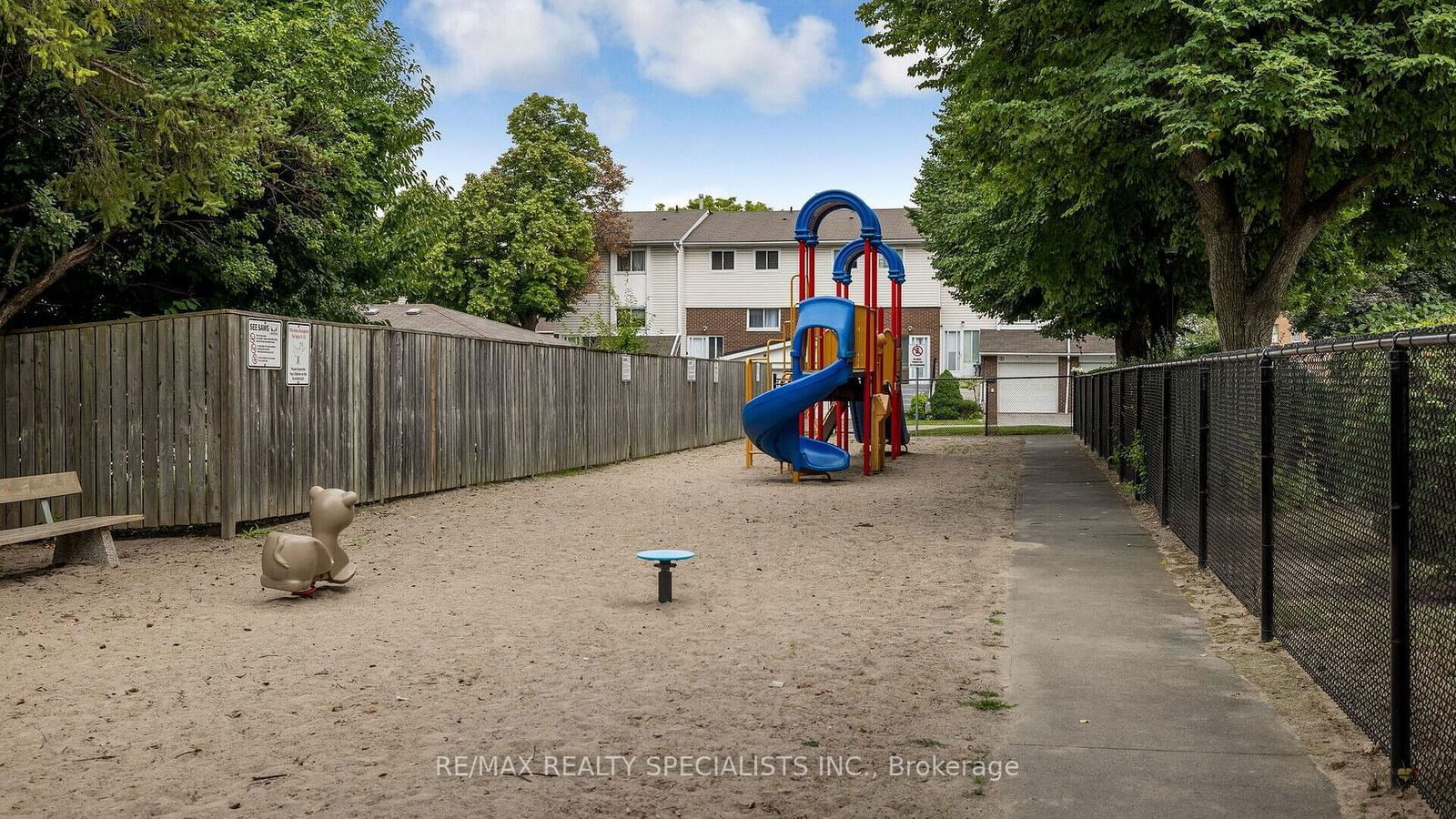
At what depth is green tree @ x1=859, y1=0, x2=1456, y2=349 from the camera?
12336mm

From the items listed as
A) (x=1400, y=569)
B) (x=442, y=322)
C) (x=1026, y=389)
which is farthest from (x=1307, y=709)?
(x=1026, y=389)

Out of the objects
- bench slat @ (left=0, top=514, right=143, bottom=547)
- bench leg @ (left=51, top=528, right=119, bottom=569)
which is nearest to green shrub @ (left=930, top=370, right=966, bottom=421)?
bench slat @ (left=0, top=514, right=143, bottom=547)

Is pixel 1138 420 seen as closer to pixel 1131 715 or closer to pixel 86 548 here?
pixel 1131 715

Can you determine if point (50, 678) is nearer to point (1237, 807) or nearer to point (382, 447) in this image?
point (1237, 807)

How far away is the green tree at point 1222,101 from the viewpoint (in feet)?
40.5

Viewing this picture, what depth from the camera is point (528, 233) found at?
166ft

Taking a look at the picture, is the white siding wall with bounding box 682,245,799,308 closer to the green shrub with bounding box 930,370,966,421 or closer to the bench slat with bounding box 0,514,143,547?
the green shrub with bounding box 930,370,966,421

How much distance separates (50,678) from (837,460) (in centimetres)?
1381

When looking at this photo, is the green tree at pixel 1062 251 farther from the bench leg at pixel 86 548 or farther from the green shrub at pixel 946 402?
the green shrub at pixel 946 402

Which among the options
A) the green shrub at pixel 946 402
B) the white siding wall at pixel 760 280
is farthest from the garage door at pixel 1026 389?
the green shrub at pixel 946 402

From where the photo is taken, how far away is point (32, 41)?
9852 millimetres

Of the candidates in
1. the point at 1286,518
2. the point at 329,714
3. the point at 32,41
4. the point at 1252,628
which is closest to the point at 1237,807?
the point at 1286,518

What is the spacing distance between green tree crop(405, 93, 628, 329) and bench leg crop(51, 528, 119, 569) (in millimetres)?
39274

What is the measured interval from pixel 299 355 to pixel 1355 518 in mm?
10626
